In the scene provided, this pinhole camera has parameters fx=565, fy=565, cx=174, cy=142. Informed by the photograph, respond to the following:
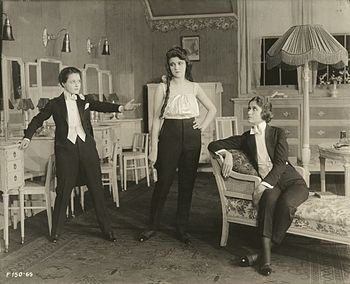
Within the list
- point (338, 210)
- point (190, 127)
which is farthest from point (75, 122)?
point (338, 210)

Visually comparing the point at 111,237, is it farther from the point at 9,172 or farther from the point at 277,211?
the point at 277,211

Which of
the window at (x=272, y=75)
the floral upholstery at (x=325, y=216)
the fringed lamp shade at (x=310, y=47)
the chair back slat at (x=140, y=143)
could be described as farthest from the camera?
the window at (x=272, y=75)

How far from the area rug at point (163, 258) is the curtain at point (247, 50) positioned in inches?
128

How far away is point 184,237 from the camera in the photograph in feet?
13.9

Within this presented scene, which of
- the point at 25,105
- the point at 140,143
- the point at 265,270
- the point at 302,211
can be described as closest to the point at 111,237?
the point at 265,270

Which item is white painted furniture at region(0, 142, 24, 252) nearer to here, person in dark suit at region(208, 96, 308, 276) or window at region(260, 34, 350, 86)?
person in dark suit at region(208, 96, 308, 276)

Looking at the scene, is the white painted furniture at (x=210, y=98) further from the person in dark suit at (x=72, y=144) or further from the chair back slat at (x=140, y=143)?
the person in dark suit at (x=72, y=144)

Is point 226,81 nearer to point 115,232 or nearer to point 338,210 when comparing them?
point 115,232

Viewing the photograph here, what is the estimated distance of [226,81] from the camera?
8.57 m

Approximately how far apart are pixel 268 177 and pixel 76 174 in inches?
59.4

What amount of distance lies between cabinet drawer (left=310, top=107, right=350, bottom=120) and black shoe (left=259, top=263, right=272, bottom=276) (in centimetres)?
412

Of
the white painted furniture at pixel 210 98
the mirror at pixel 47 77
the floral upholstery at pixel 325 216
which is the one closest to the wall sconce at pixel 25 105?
the mirror at pixel 47 77

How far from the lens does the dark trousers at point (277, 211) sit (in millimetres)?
3510

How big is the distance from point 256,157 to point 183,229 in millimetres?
852
